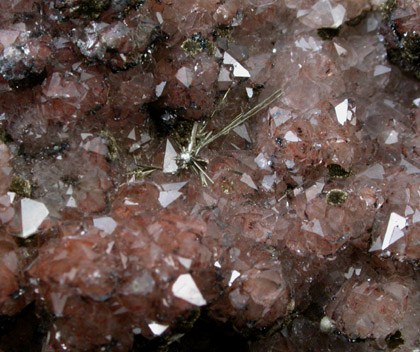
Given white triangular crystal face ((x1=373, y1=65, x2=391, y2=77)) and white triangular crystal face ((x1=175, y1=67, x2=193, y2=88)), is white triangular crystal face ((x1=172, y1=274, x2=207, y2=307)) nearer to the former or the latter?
white triangular crystal face ((x1=175, y1=67, x2=193, y2=88))

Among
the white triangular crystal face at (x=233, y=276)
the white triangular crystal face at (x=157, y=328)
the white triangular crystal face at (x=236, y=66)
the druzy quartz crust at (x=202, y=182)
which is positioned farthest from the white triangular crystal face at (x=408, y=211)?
the white triangular crystal face at (x=157, y=328)

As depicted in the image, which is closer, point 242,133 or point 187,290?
point 187,290

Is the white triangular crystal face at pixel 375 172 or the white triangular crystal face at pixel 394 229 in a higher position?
the white triangular crystal face at pixel 375 172

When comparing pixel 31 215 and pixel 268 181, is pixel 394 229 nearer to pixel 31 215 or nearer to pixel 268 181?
pixel 268 181

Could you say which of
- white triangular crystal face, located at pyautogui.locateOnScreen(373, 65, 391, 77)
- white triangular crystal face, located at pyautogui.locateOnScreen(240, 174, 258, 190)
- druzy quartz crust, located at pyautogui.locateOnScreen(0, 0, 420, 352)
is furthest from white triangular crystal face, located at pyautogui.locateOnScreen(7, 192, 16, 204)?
white triangular crystal face, located at pyautogui.locateOnScreen(373, 65, 391, 77)

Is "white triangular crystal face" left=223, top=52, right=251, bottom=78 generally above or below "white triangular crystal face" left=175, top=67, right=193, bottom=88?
below

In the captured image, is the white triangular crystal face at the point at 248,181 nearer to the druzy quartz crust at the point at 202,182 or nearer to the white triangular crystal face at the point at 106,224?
the druzy quartz crust at the point at 202,182

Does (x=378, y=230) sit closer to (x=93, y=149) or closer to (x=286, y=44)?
(x=286, y=44)

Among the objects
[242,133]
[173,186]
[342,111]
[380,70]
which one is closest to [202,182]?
[173,186]
